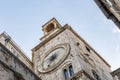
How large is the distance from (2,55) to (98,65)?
12.9 meters

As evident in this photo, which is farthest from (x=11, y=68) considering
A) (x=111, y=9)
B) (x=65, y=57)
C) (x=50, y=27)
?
(x=50, y=27)

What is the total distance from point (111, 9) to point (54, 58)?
1470 centimetres

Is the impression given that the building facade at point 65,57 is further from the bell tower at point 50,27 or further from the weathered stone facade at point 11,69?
the weathered stone facade at point 11,69

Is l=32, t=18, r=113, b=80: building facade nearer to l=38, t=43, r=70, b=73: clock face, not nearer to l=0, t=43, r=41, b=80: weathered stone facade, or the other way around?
l=38, t=43, r=70, b=73: clock face

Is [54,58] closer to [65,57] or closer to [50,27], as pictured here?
[65,57]

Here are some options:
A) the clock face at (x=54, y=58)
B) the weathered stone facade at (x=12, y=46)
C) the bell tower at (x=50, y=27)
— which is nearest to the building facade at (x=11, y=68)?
the clock face at (x=54, y=58)

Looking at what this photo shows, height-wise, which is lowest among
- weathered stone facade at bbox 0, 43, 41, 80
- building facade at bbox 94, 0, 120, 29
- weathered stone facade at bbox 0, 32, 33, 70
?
building facade at bbox 94, 0, 120, 29

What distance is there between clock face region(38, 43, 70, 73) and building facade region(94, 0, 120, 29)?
13.2 m

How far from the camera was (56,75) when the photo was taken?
→ 878 inches

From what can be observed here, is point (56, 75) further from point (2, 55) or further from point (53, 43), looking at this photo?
point (2, 55)

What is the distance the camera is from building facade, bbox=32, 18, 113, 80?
71.5ft

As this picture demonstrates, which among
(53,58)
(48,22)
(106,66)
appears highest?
(48,22)

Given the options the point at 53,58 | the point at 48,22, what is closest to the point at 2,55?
the point at 53,58

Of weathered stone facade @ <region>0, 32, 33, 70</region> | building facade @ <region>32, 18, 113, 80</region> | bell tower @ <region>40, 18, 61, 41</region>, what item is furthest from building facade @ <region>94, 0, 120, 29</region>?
bell tower @ <region>40, 18, 61, 41</region>
